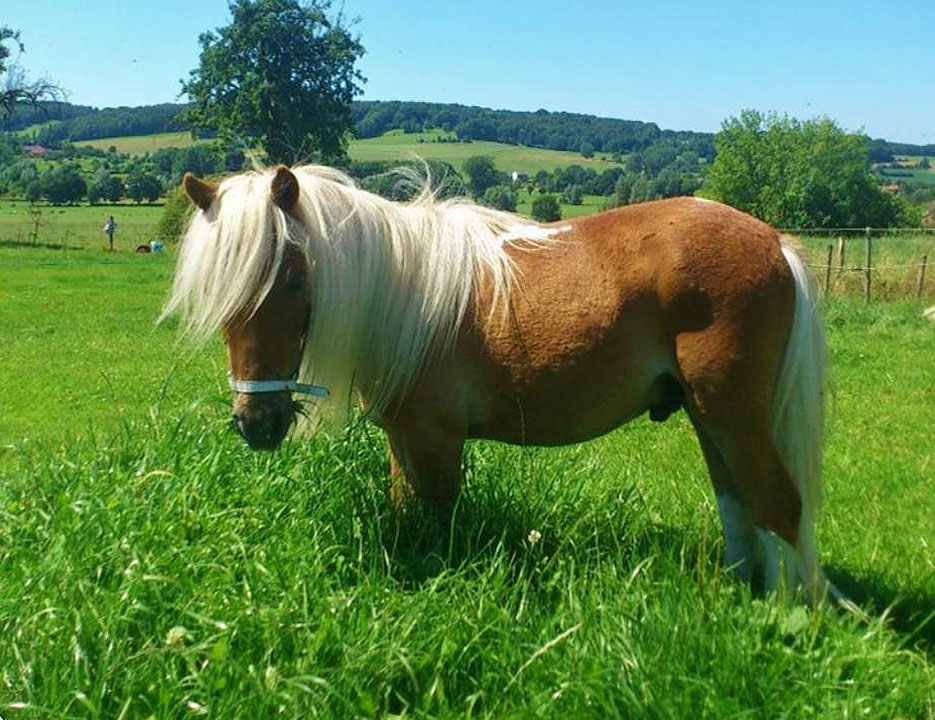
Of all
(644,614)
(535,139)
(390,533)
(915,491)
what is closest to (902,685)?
(644,614)

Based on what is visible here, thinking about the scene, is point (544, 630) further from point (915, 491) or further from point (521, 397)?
point (915, 491)

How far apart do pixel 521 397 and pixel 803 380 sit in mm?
1038


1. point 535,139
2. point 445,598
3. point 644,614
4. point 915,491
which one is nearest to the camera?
point 644,614

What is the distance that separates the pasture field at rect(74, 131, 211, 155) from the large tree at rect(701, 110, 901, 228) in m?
29.6

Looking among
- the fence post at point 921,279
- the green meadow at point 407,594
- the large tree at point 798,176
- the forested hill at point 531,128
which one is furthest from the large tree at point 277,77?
the green meadow at point 407,594

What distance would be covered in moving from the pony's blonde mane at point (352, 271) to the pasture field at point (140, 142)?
170 ft

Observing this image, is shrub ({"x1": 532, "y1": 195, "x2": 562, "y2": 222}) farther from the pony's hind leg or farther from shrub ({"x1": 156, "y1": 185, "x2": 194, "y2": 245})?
the pony's hind leg

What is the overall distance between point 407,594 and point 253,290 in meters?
1.21

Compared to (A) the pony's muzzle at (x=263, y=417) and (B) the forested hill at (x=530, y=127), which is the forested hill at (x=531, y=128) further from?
(A) the pony's muzzle at (x=263, y=417)

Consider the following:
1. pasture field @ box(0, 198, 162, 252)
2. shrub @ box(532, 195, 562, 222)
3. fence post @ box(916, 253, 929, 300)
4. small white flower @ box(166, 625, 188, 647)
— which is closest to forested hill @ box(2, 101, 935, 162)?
pasture field @ box(0, 198, 162, 252)

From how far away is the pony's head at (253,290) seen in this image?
3.12 meters

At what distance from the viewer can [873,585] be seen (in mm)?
3918

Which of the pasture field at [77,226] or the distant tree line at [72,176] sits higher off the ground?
the distant tree line at [72,176]

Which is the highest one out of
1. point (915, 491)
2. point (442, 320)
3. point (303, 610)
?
point (442, 320)
